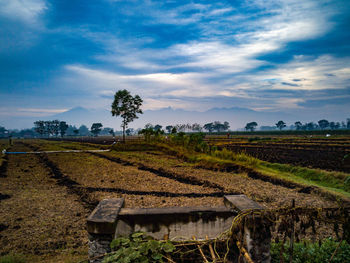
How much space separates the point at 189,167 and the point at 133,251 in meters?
12.4

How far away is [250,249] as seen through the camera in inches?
120

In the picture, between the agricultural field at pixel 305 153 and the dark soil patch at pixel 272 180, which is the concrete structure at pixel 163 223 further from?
the dark soil patch at pixel 272 180

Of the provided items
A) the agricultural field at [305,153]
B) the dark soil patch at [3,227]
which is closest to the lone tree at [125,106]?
the agricultural field at [305,153]

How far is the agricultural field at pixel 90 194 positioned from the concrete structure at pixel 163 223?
0.98m

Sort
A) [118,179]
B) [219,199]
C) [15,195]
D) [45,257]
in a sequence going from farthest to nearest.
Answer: [118,179], [15,195], [219,199], [45,257]

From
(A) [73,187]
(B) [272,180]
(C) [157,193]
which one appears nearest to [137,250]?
(C) [157,193]

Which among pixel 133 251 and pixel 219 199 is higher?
pixel 133 251

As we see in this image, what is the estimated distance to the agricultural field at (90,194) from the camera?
511 cm

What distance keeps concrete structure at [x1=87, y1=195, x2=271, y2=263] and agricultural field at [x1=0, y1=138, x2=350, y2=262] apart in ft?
3.22

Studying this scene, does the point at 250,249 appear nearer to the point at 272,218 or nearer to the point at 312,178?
the point at 272,218

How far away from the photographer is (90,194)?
29.4 ft

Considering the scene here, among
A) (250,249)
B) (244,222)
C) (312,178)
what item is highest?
(244,222)

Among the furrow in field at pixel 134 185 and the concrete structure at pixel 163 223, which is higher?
the concrete structure at pixel 163 223

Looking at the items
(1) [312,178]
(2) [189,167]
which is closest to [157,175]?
(2) [189,167]
